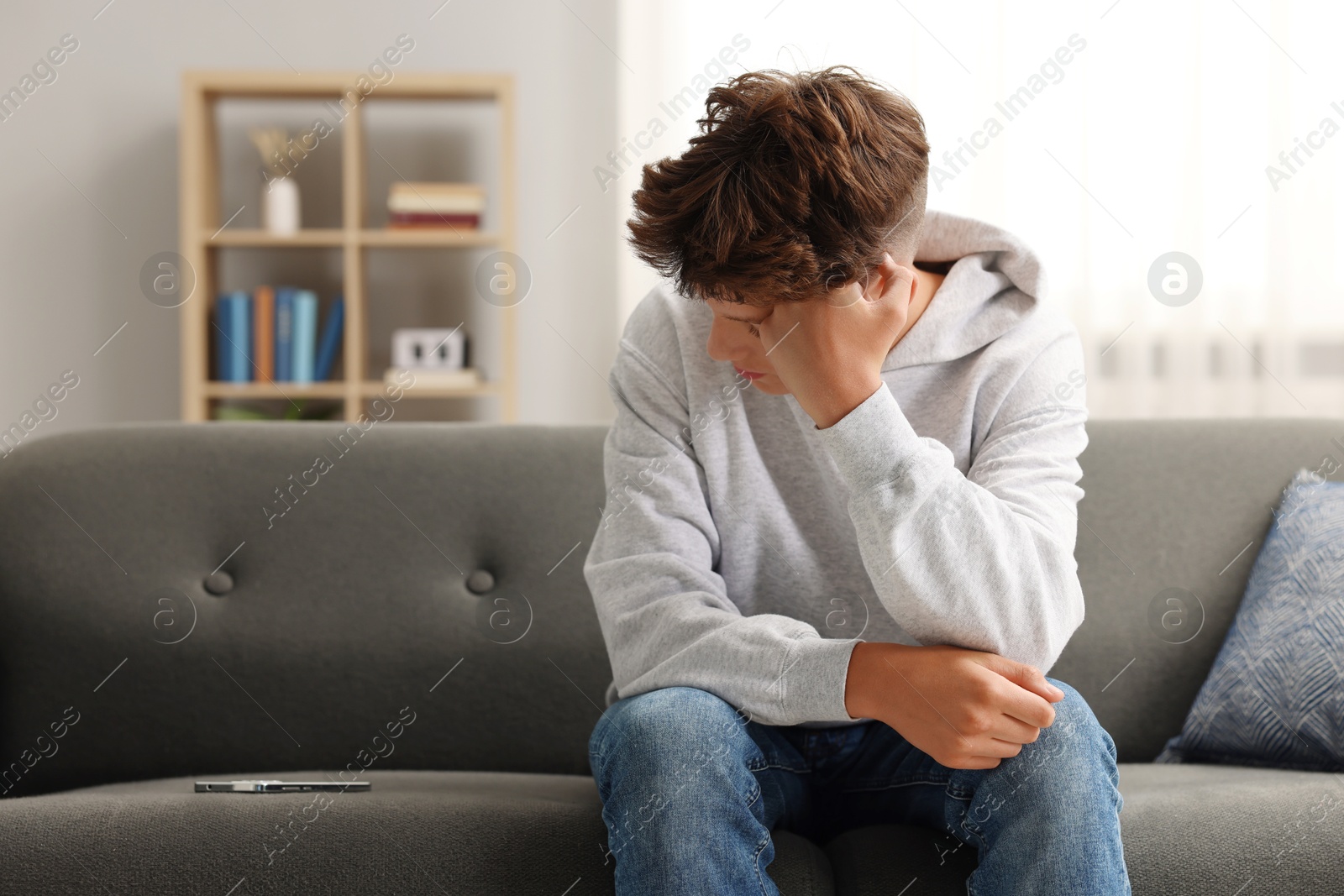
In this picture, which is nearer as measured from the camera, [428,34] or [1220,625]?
[1220,625]

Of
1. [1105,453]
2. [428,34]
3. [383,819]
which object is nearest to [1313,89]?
[1105,453]

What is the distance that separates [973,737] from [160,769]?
0.87 m

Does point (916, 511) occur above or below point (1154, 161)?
below

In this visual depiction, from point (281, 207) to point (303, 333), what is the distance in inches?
12.5

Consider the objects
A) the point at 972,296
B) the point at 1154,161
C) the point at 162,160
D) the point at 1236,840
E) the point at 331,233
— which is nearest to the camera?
the point at 1236,840

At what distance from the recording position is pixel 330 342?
8.28ft

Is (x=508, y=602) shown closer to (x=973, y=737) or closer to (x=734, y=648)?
(x=734, y=648)

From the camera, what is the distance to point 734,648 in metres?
0.80

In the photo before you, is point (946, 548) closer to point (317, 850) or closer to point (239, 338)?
point (317, 850)

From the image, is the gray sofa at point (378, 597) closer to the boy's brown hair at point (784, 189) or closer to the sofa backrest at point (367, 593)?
the sofa backrest at point (367, 593)

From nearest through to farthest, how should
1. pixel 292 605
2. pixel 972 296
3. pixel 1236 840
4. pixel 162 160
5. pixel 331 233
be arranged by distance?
pixel 1236 840 → pixel 972 296 → pixel 292 605 → pixel 331 233 → pixel 162 160

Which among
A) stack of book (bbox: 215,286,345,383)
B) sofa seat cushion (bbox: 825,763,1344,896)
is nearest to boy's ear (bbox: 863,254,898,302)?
sofa seat cushion (bbox: 825,763,1344,896)

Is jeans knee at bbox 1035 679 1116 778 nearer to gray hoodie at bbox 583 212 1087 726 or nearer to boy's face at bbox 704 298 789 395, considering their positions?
gray hoodie at bbox 583 212 1087 726

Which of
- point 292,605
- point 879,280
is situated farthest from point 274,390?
point 879,280
